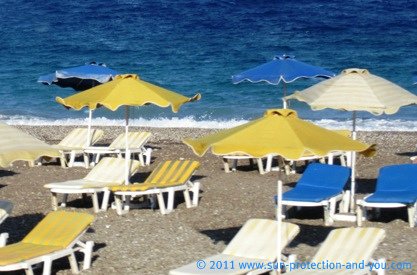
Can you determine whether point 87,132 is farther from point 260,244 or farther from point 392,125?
point 392,125

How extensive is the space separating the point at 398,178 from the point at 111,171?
3.66 m

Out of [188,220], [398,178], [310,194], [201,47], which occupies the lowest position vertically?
[188,220]

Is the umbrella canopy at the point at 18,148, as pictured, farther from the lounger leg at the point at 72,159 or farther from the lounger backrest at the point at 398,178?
the lounger leg at the point at 72,159

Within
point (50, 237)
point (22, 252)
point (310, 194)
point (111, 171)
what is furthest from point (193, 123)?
point (22, 252)

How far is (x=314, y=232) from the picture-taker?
10.9 m

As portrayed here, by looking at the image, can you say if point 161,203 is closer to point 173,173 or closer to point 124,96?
point 173,173

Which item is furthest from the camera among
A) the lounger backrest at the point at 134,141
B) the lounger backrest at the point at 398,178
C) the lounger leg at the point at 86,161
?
the lounger backrest at the point at 134,141

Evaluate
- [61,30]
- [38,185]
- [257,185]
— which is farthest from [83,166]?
[61,30]

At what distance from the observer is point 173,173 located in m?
12.5

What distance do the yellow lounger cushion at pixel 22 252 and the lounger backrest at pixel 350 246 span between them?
7.99 feet

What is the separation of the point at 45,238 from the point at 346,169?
13.8 feet

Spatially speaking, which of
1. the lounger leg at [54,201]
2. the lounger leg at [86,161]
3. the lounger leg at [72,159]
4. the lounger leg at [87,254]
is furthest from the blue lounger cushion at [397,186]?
the lounger leg at [72,159]

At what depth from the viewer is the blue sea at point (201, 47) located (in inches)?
1011

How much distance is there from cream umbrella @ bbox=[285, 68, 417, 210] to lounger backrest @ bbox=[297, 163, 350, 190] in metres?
1.05
